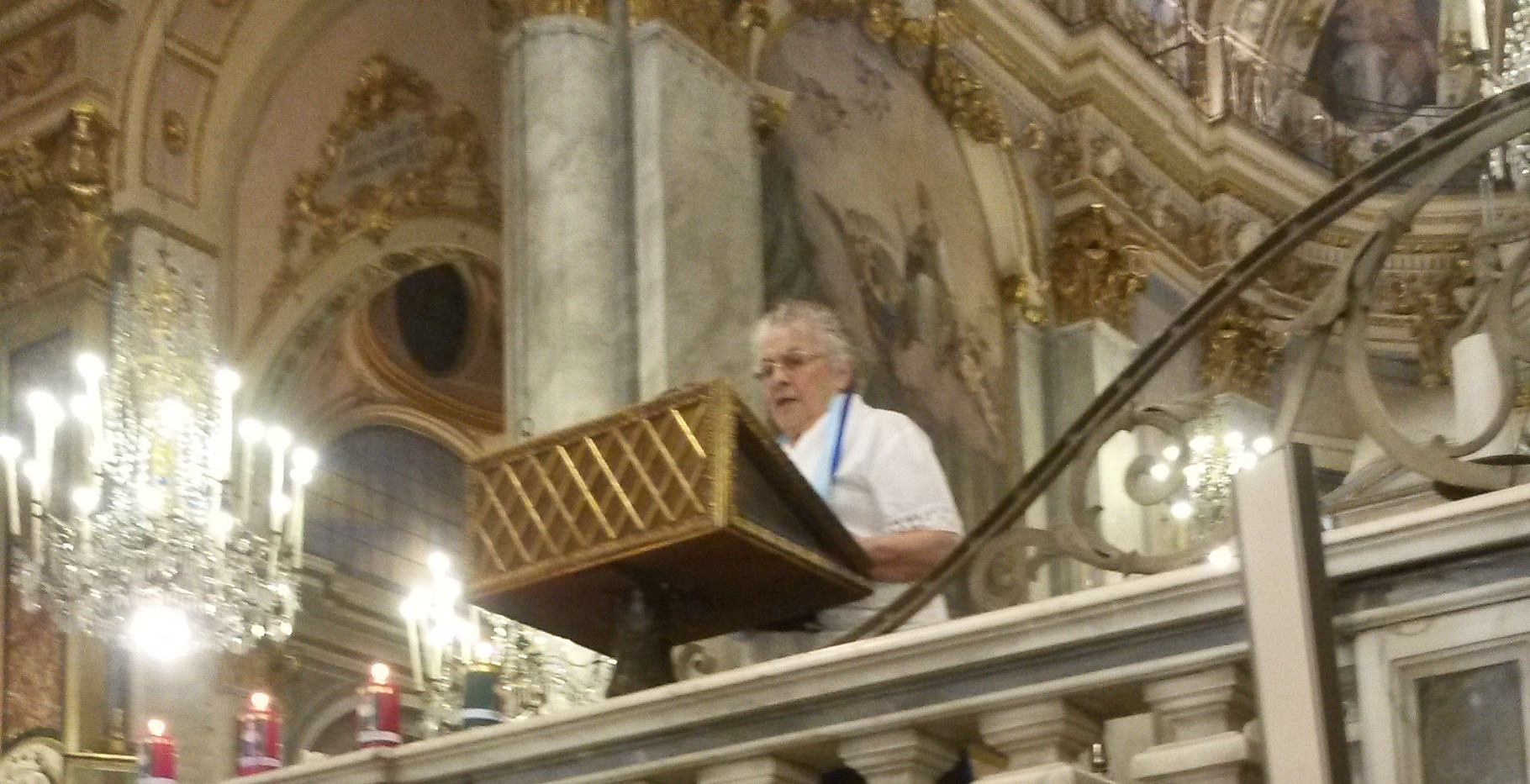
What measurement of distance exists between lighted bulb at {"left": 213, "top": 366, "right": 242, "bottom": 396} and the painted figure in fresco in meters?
9.37

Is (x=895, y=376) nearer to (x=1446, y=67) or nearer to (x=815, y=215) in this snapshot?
(x=815, y=215)

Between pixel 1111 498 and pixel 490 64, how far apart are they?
4.17m

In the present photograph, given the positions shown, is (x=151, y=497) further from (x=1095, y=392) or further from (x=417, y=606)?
(x=1095, y=392)

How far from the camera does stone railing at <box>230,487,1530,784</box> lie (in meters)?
3.07

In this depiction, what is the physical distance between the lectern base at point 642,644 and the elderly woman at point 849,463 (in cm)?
37

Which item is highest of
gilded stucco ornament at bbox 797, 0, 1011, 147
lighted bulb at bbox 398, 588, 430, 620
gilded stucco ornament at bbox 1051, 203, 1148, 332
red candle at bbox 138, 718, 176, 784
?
gilded stucco ornament at bbox 797, 0, 1011, 147

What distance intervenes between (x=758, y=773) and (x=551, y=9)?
574 centimetres

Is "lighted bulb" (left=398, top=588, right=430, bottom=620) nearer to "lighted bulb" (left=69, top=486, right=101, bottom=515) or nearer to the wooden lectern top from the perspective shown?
"lighted bulb" (left=69, top=486, right=101, bottom=515)

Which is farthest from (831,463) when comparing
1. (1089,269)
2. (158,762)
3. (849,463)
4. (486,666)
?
(1089,269)

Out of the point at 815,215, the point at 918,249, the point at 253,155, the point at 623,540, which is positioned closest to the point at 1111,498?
the point at 918,249

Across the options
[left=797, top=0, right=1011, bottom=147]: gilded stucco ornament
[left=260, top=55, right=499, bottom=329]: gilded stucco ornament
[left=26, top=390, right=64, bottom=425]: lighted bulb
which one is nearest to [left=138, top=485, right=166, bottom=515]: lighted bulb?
[left=26, top=390, right=64, bottom=425]: lighted bulb

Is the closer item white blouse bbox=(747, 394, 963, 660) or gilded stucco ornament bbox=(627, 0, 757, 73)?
white blouse bbox=(747, 394, 963, 660)

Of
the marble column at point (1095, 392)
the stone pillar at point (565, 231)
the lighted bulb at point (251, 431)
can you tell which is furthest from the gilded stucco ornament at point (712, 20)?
the marble column at point (1095, 392)

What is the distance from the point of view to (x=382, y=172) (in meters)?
11.7
